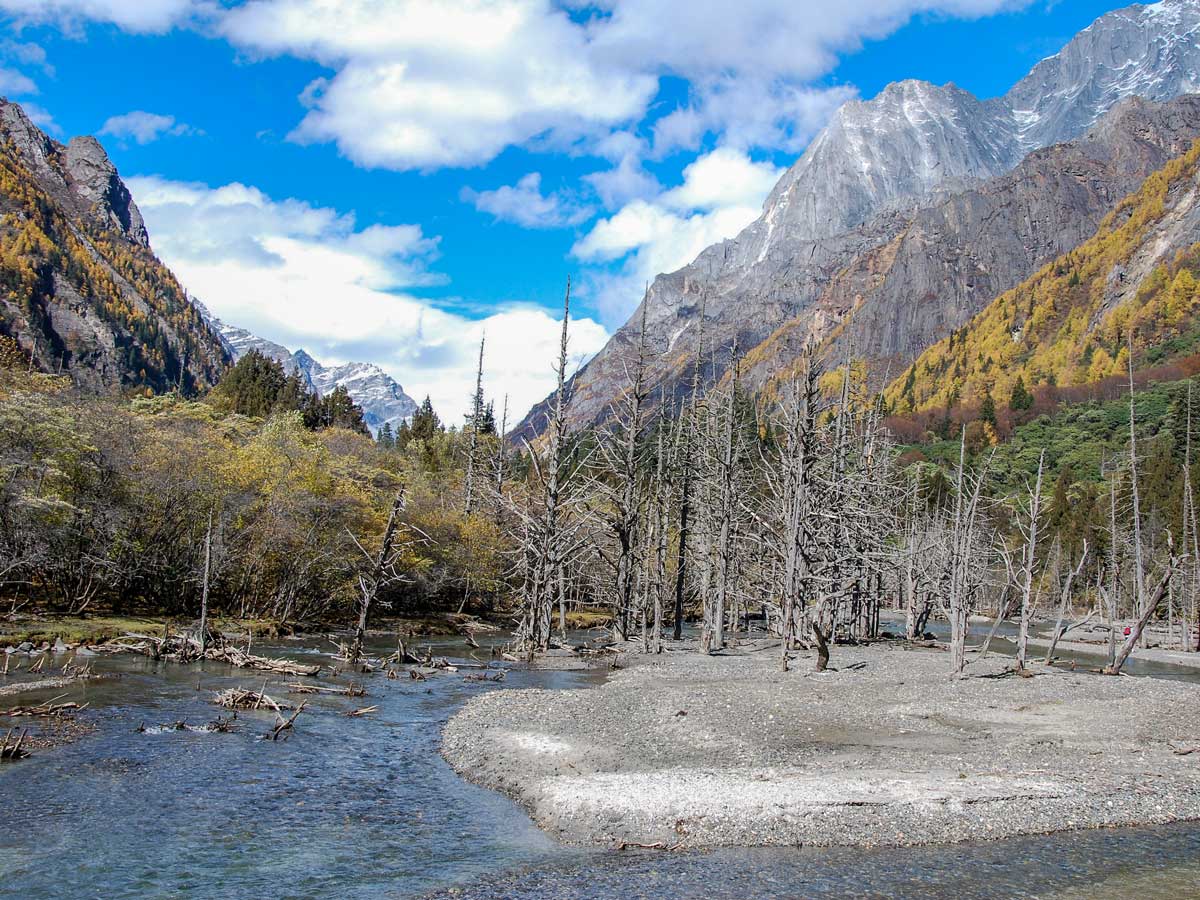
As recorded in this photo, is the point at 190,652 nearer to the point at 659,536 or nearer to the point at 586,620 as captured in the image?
the point at 659,536

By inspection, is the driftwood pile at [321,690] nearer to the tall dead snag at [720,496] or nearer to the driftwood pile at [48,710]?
the driftwood pile at [48,710]

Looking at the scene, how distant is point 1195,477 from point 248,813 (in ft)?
286

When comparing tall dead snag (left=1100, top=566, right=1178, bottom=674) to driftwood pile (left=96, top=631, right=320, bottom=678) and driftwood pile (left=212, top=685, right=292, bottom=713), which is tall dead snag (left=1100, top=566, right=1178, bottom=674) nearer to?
driftwood pile (left=212, top=685, right=292, bottom=713)

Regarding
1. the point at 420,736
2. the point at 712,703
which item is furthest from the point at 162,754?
the point at 712,703

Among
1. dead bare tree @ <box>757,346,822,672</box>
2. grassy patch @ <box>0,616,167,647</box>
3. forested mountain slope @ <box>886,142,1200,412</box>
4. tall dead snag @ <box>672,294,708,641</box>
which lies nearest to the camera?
grassy patch @ <box>0,616,167,647</box>

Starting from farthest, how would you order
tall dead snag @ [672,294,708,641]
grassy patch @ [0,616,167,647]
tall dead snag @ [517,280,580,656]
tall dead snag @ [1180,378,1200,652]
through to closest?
tall dead snag @ [1180,378,1200,652]
tall dead snag @ [672,294,708,641]
tall dead snag @ [517,280,580,656]
grassy patch @ [0,616,167,647]

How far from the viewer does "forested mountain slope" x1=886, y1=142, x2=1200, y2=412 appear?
153m

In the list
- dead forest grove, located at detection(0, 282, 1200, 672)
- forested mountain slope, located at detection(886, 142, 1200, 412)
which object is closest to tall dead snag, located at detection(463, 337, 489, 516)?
dead forest grove, located at detection(0, 282, 1200, 672)

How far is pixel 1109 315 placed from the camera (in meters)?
169

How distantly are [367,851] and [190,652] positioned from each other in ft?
71.8

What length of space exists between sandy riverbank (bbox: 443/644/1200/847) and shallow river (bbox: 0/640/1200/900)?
0.81 meters

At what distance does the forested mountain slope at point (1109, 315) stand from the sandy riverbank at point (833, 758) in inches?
5670

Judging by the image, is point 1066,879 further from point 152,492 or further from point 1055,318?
point 1055,318

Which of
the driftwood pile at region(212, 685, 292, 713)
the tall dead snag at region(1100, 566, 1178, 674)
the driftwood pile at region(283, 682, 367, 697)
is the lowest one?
the driftwood pile at region(283, 682, 367, 697)
